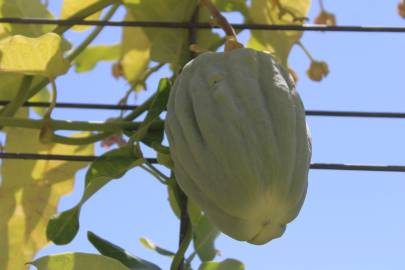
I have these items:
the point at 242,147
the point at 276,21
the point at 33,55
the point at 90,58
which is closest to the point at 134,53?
the point at 90,58

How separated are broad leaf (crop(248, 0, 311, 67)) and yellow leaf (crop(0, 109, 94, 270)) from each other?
12.7 inches

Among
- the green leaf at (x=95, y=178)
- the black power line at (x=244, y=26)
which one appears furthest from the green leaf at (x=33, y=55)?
the green leaf at (x=95, y=178)

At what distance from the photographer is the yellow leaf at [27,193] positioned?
1.23m

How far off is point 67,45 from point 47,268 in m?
0.47

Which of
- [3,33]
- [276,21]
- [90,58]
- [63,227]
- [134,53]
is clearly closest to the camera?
[63,227]

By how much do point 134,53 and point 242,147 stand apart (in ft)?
2.39

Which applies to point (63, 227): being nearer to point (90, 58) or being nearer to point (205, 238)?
point (205, 238)

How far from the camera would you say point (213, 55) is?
2.87 feet

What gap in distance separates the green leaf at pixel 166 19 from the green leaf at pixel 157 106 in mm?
177

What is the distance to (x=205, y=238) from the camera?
1.15 metres

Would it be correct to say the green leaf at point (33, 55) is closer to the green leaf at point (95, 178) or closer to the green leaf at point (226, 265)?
the green leaf at point (95, 178)

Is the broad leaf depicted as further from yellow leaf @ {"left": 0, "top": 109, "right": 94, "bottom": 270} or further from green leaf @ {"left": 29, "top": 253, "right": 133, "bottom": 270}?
green leaf @ {"left": 29, "top": 253, "right": 133, "bottom": 270}

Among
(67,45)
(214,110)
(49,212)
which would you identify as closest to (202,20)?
(67,45)

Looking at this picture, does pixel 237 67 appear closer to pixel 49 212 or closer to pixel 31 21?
pixel 31 21
